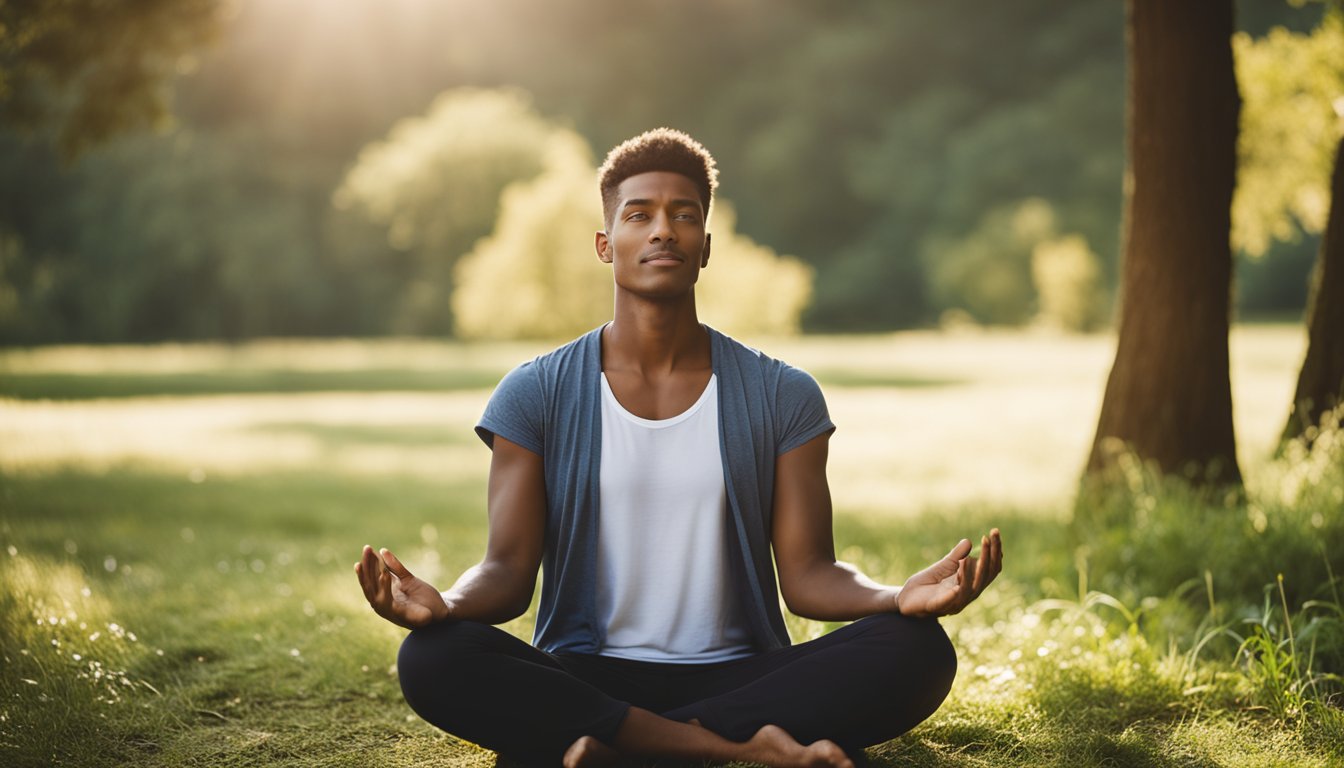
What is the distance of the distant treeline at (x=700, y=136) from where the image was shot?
154ft

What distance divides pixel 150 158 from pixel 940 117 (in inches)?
1635

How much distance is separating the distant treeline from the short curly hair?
1512 inches

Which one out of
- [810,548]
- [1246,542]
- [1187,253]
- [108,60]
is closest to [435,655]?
[810,548]

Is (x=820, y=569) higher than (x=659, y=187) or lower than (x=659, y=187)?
lower

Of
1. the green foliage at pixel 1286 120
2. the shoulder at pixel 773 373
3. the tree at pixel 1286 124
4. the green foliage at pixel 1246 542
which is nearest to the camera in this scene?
the shoulder at pixel 773 373

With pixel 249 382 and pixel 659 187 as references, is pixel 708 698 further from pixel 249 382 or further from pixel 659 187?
pixel 249 382

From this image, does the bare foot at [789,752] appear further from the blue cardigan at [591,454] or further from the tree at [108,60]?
the tree at [108,60]

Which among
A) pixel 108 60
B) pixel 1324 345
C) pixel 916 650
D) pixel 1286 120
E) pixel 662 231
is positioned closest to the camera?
pixel 916 650

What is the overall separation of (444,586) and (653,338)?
12.0ft

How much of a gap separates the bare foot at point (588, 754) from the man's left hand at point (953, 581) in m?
1.03

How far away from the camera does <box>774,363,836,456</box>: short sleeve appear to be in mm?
4113

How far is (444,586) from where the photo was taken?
7289 mm

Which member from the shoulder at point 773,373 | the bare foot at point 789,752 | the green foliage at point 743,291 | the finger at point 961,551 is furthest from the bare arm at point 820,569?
the green foliage at point 743,291

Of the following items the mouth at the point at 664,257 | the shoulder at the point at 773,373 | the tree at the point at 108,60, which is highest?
the tree at the point at 108,60
